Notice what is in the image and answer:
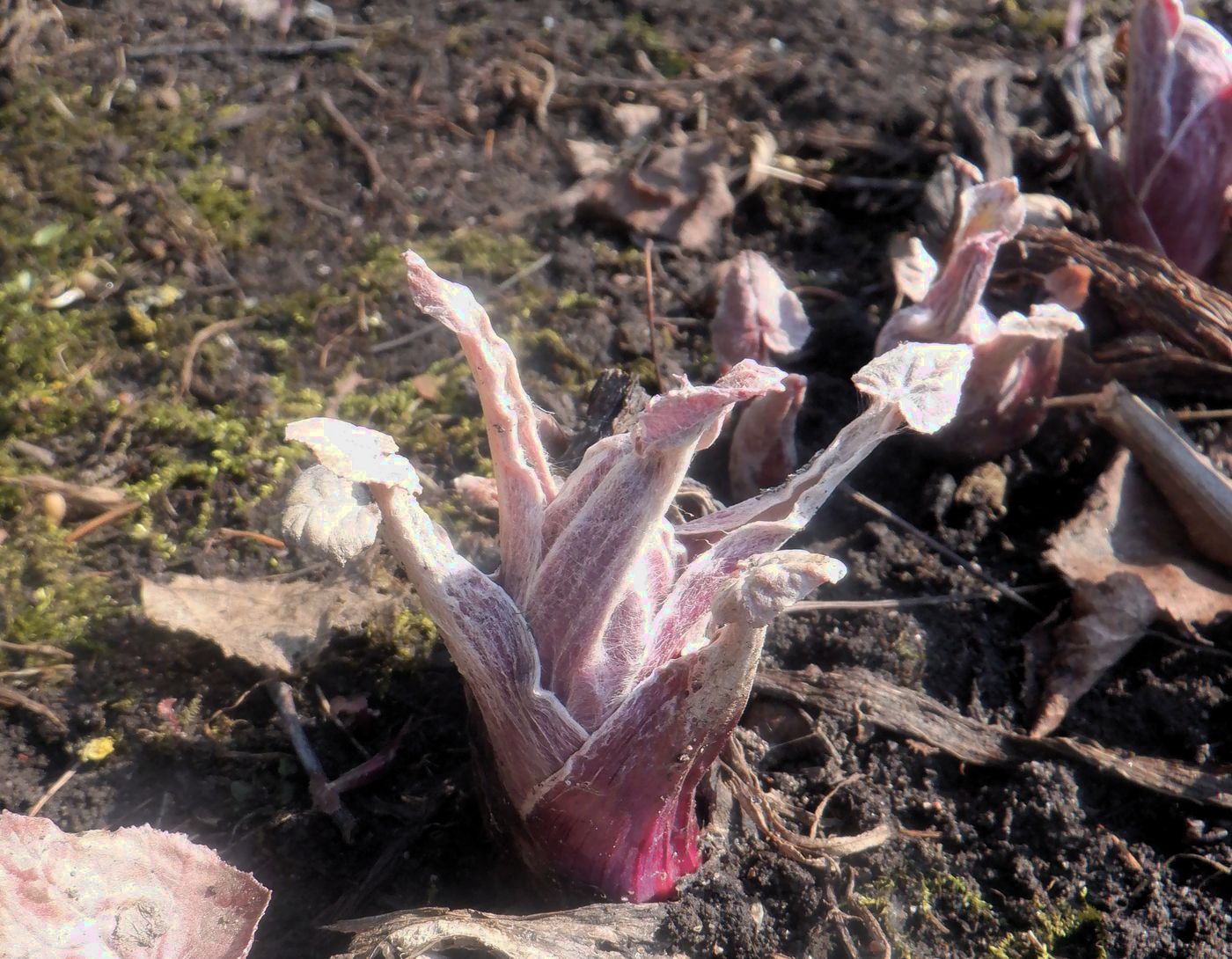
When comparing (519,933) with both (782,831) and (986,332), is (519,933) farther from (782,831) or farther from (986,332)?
(986,332)

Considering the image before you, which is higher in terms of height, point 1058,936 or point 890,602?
point 890,602

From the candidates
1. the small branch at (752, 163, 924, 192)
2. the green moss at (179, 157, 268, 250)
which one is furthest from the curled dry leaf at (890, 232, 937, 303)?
the green moss at (179, 157, 268, 250)

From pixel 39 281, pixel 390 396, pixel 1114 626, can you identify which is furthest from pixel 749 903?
pixel 39 281

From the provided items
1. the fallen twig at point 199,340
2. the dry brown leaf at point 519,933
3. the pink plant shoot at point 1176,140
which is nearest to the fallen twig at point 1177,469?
the pink plant shoot at point 1176,140

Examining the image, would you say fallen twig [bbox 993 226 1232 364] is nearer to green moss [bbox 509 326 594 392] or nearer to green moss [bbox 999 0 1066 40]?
green moss [bbox 509 326 594 392]

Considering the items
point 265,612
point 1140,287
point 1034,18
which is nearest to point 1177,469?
point 1140,287

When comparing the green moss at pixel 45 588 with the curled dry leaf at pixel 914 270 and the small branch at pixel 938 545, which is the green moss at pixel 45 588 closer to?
the small branch at pixel 938 545

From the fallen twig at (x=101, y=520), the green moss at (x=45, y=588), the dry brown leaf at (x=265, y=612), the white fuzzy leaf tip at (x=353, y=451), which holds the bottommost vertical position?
the green moss at (x=45, y=588)

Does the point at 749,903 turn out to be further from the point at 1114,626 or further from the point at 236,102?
the point at 236,102
